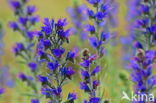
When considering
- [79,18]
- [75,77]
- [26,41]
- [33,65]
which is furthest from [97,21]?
[75,77]

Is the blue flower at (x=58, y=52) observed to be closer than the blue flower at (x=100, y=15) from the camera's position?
Yes

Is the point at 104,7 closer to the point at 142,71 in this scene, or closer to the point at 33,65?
the point at 142,71

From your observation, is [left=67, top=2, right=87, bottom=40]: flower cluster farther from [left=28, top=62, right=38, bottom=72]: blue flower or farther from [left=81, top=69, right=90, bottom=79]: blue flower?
[left=81, top=69, right=90, bottom=79]: blue flower

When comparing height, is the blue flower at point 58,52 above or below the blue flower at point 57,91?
above

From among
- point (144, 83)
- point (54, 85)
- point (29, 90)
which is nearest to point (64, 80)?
point (54, 85)

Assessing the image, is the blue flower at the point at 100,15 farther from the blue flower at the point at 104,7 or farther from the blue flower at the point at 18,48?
the blue flower at the point at 18,48

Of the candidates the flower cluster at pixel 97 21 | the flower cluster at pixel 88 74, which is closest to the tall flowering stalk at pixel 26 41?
the flower cluster at pixel 97 21

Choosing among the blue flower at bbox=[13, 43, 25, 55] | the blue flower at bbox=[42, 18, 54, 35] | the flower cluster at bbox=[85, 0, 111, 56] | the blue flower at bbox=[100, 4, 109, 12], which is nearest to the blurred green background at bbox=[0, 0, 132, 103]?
the blue flower at bbox=[42, 18, 54, 35]

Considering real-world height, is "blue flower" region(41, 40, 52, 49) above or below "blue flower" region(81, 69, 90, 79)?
above
